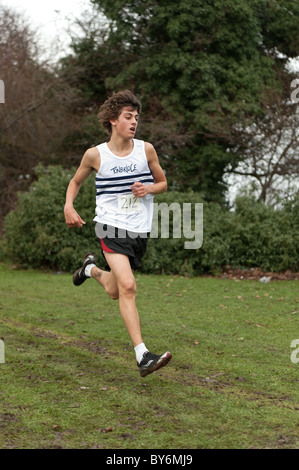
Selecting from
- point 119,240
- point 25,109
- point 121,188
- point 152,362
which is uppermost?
point 25,109

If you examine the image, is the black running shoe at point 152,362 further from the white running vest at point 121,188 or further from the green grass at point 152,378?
the white running vest at point 121,188

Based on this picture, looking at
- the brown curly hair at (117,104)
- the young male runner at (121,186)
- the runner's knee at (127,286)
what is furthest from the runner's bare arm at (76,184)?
the runner's knee at (127,286)

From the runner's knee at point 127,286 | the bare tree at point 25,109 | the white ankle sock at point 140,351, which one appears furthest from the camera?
the bare tree at point 25,109

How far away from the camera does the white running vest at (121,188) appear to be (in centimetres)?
540

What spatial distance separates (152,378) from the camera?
5344 millimetres

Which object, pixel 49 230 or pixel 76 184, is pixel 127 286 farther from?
A: pixel 49 230

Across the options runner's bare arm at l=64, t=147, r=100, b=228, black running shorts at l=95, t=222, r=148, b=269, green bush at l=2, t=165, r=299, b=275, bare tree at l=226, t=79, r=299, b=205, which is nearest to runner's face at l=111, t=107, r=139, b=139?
runner's bare arm at l=64, t=147, r=100, b=228

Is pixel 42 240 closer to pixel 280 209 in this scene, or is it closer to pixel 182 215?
pixel 182 215

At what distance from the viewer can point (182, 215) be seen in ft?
50.0

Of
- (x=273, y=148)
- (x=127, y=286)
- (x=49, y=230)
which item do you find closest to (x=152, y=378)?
(x=127, y=286)

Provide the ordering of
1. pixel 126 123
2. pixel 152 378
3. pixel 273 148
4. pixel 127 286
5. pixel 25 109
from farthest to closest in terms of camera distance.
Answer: pixel 25 109 → pixel 273 148 → pixel 126 123 → pixel 152 378 → pixel 127 286

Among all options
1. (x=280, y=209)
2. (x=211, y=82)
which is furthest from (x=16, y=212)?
(x=211, y=82)

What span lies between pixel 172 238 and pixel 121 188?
31.0 feet

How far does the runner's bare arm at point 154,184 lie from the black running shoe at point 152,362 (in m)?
1.37
